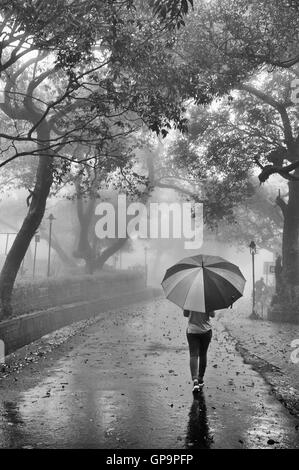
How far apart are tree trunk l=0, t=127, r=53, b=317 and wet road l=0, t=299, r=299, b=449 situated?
135 inches

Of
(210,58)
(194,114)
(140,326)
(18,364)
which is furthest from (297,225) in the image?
(18,364)

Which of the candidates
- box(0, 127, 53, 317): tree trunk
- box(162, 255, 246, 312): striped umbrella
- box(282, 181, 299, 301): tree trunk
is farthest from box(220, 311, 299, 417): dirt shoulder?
box(0, 127, 53, 317): tree trunk

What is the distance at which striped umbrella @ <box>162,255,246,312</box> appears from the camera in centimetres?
831

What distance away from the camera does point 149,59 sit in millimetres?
11883

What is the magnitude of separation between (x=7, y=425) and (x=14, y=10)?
7.13 m

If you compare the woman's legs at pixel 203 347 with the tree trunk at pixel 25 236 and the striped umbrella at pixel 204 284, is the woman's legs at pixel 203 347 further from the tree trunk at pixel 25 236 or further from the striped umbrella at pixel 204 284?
the tree trunk at pixel 25 236

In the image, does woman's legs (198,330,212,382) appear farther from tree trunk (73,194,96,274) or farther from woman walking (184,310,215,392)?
tree trunk (73,194,96,274)

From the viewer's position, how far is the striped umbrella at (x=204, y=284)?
831 centimetres

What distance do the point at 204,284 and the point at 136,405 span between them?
2.27m

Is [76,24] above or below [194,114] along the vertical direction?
below

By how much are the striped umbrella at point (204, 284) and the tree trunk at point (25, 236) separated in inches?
349

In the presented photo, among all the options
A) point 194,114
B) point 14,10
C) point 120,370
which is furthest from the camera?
point 194,114

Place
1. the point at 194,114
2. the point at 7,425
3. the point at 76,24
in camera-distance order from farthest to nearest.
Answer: the point at 194,114 → the point at 76,24 → the point at 7,425

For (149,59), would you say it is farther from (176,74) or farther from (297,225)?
(297,225)
